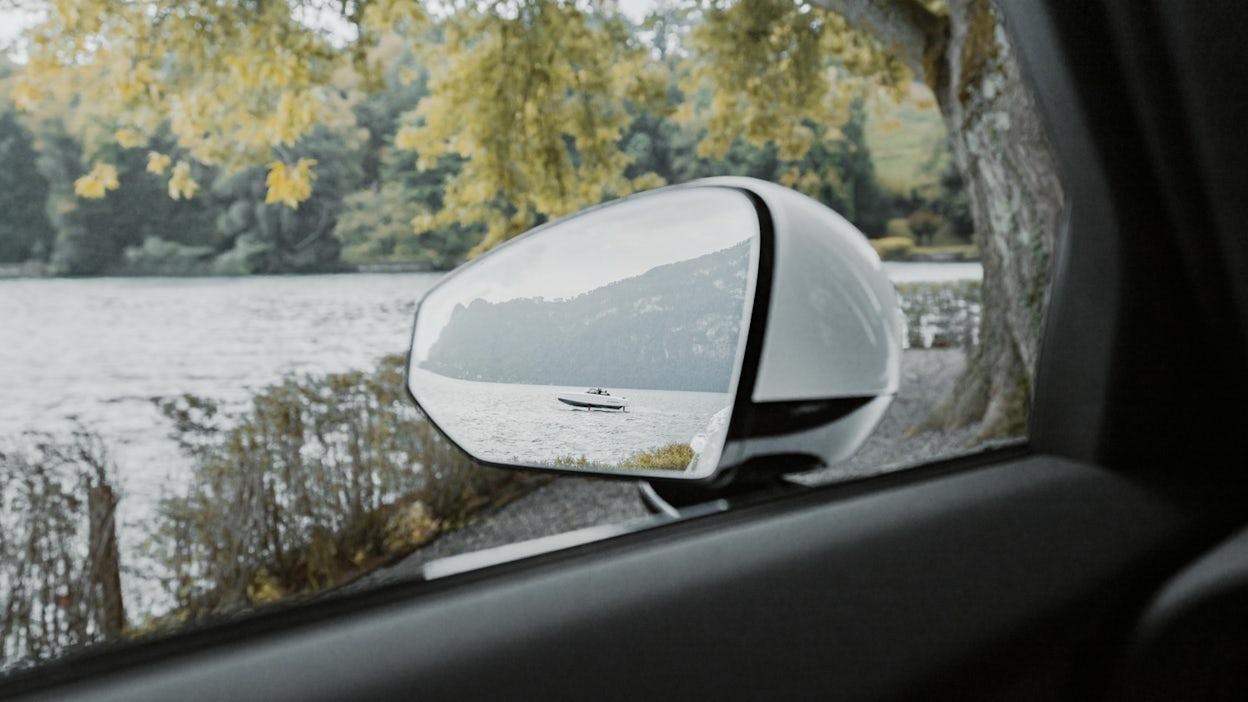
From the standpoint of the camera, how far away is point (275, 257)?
5.92 feet

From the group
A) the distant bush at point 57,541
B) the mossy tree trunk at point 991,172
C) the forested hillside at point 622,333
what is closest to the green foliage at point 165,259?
the distant bush at point 57,541

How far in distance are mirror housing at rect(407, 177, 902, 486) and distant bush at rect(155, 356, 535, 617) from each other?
2.11 ft

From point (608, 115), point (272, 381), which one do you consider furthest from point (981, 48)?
point (272, 381)

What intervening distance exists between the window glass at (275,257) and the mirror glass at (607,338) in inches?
7.6

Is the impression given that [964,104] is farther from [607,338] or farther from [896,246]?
[607,338]

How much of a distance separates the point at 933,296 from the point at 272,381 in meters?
3.16

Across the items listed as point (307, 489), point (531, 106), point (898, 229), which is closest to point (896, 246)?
point (898, 229)

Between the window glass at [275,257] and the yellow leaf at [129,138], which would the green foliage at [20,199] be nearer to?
the window glass at [275,257]

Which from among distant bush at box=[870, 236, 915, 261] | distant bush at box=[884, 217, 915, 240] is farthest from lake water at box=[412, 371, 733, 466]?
distant bush at box=[884, 217, 915, 240]

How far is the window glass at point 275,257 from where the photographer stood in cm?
158

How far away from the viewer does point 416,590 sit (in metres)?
1.04

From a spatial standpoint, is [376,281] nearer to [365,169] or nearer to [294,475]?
[365,169]

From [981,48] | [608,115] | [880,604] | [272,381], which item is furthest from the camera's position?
[981,48]

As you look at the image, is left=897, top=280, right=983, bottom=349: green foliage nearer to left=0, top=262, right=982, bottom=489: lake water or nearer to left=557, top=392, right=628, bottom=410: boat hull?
left=0, top=262, right=982, bottom=489: lake water
